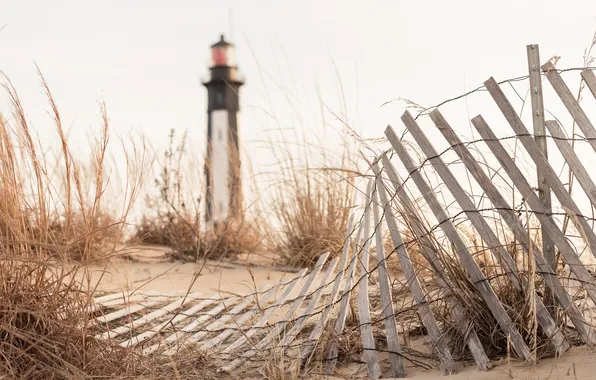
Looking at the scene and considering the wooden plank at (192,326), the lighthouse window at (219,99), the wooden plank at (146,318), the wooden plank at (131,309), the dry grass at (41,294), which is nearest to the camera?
the dry grass at (41,294)

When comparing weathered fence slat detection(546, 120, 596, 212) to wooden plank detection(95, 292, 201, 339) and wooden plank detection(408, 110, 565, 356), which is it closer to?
wooden plank detection(408, 110, 565, 356)

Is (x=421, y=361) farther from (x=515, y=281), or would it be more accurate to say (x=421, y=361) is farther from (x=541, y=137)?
(x=541, y=137)

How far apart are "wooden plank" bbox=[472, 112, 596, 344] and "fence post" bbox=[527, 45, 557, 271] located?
0.05 m

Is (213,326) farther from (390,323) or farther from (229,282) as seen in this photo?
(229,282)

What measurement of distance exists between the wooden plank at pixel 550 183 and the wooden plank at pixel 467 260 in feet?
0.96

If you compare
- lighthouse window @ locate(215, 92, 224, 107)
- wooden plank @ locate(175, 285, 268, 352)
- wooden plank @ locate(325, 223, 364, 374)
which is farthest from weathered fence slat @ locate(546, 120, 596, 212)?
lighthouse window @ locate(215, 92, 224, 107)

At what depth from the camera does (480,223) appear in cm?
260

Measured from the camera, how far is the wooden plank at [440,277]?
2.47 m

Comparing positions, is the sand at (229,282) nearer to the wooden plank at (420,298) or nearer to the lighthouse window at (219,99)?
the wooden plank at (420,298)

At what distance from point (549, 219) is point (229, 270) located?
3.38m

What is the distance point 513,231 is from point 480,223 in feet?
0.40

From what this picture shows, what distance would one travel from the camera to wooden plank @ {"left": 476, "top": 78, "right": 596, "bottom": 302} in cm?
252

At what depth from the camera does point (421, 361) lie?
8.74 ft

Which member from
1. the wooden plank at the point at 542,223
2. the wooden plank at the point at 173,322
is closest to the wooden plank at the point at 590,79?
the wooden plank at the point at 542,223
